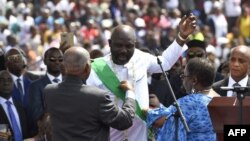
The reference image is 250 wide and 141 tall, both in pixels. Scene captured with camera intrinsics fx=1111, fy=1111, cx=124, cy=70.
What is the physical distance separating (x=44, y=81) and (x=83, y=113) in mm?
4395

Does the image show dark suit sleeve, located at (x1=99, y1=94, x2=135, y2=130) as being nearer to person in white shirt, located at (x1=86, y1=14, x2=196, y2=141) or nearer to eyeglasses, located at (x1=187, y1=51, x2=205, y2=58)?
person in white shirt, located at (x1=86, y1=14, x2=196, y2=141)

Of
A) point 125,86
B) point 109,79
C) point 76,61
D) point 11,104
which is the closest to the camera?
point 76,61

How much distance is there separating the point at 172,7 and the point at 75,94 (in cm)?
2435

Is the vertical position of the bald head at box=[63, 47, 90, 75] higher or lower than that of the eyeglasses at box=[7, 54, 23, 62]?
higher

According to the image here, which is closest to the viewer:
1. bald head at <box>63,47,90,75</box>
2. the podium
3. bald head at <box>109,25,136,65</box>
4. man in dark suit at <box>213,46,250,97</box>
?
the podium

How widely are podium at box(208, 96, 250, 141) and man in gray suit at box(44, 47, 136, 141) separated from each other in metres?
1.10

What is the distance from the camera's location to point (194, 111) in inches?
400

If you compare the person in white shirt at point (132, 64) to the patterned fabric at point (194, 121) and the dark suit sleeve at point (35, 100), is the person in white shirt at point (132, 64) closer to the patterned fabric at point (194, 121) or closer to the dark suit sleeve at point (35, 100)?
the patterned fabric at point (194, 121)

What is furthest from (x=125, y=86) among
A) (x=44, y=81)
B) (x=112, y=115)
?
(x=44, y=81)

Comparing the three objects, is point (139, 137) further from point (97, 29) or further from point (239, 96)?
point (97, 29)

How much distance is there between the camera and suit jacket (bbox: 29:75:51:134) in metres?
14.0

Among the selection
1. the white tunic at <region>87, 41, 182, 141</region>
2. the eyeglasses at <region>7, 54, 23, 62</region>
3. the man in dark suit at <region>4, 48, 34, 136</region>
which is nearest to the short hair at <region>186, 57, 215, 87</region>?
the white tunic at <region>87, 41, 182, 141</region>

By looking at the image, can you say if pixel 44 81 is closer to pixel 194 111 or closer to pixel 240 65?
pixel 240 65

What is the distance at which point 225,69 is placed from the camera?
15.6 metres
